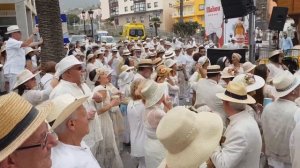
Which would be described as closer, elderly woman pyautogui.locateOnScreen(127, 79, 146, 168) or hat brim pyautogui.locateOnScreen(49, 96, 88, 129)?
hat brim pyautogui.locateOnScreen(49, 96, 88, 129)

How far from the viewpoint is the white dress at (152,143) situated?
14.2ft

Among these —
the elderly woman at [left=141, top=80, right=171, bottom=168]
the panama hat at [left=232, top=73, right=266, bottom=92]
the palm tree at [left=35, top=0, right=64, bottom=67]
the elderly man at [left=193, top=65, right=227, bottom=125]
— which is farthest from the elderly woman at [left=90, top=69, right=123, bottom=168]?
the palm tree at [left=35, top=0, right=64, bottom=67]

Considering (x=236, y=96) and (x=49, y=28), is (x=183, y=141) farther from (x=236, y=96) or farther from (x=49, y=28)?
Answer: (x=49, y=28)

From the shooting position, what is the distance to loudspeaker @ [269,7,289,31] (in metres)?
10.5

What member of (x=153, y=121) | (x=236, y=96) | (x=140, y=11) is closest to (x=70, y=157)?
(x=153, y=121)

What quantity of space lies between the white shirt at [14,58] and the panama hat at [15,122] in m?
6.23

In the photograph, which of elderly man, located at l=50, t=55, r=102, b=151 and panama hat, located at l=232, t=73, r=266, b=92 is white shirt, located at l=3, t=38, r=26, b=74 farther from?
panama hat, located at l=232, t=73, r=266, b=92

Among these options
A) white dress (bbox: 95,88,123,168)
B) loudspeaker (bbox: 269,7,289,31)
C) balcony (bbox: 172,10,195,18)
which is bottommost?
white dress (bbox: 95,88,123,168)

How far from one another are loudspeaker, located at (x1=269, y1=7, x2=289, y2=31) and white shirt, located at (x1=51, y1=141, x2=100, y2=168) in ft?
30.6

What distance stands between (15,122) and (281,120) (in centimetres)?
320

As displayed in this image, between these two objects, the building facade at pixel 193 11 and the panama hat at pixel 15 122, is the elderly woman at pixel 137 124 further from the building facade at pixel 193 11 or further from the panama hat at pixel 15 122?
the building facade at pixel 193 11

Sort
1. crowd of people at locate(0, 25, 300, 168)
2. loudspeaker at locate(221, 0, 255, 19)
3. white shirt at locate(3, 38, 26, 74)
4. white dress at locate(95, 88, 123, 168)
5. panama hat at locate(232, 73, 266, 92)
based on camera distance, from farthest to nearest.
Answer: loudspeaker at locate(221, 0, 255, 19)
white shirt at locate(3, 38, 26, 74)
white dress at locate(95, 88, 123, 168)
panama hat at locate(232, 73, 266, 92)
crowd of people at locate(0, 25, 300, 168)

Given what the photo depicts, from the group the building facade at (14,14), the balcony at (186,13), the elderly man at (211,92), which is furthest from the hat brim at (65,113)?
the balcony at (186,13)

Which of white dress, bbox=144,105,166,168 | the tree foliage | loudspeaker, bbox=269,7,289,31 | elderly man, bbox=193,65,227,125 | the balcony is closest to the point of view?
white dress, bbox=144,105,166,168
